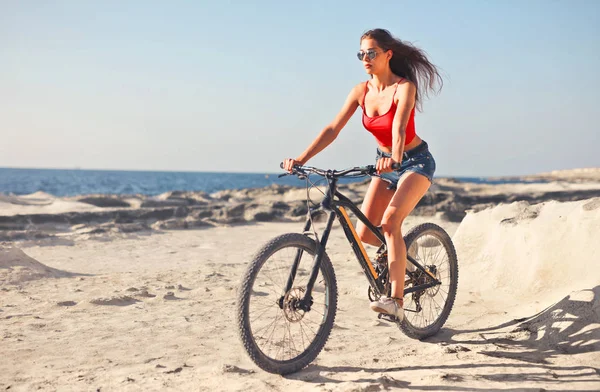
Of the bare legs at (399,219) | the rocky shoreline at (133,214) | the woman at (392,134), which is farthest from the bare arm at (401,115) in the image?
the rocky shoreline at (133,214)

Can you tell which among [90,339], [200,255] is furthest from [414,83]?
[200,255]

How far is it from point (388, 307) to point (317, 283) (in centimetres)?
51

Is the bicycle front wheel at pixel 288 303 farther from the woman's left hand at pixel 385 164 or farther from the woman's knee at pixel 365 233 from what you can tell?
the woman's left hand at pixel 385 164

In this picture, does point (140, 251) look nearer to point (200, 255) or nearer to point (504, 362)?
point (200, 255)

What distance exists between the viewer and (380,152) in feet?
14.3

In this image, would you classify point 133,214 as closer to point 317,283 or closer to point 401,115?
point 317,283

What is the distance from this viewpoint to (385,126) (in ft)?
13.4

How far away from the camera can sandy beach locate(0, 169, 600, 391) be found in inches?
134

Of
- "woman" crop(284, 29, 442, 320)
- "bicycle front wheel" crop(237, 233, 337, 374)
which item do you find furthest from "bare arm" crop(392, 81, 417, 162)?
"bicycle front wheel" crop(237, 233, 337, 374)

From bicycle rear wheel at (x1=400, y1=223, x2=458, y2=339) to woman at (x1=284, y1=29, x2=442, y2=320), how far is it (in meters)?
0.47

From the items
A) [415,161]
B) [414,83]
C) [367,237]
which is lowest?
[367,237]

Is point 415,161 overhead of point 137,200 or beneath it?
overhead

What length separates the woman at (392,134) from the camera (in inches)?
154

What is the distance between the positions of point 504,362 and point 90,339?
10.1ft
